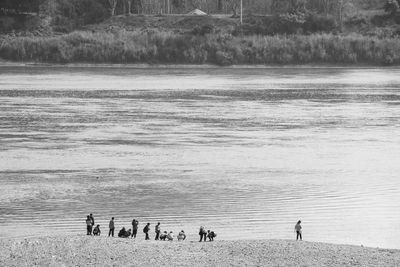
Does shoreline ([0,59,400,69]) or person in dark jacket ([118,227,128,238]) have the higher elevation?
person in dark jacket ([118,227,128,238])

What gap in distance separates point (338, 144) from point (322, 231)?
22022 millimetres

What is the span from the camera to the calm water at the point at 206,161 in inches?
1409

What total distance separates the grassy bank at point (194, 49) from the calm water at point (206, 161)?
48224mm

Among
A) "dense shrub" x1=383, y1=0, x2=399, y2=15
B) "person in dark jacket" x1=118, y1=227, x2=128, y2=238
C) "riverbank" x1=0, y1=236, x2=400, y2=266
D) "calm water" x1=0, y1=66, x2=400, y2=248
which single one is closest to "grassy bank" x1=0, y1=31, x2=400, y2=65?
"dense shrub" x1=383, y1=0, x2=399, y2=15

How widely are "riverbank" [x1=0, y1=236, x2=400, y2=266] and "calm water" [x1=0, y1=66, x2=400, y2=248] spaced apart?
282cm

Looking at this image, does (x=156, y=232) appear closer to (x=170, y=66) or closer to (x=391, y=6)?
(x=170, y=66)

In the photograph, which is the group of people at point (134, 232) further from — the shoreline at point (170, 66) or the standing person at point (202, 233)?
the shoreline at point (170, 66)

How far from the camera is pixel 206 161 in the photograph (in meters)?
49.2

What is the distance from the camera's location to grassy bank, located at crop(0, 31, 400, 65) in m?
141

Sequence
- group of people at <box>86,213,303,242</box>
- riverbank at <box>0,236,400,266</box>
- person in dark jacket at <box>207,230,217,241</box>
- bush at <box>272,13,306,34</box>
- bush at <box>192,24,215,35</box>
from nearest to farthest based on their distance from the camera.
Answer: riverbank at <box>0,236,400,266</box>
person in dark jacket at <box>207,230,217,241</box>
group of people at <box>86,213,303,242</box>
bush at <box>192,24,215,35</box>
bush at <box>272,13,306,34</box>

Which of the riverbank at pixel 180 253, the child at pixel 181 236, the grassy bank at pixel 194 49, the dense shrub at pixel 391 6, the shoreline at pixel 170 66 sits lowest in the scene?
the shoreline at pixel 170 66

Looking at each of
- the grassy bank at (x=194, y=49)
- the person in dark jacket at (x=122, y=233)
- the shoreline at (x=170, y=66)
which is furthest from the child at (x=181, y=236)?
the shoreline at (x=170, y=66)

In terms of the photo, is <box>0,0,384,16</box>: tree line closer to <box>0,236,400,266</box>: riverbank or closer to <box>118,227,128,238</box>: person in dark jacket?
<box>118,227,128,238</box>: person in dark jacket

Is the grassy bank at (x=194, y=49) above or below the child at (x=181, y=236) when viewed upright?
below
